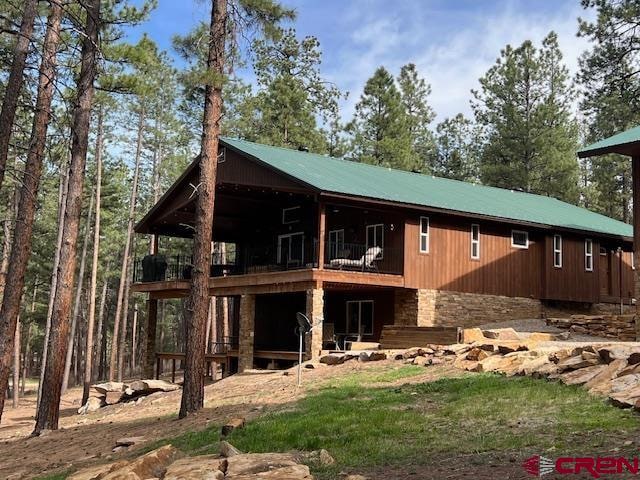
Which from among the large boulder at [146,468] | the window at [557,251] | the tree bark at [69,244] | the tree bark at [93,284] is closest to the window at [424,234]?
the window at [557,251]

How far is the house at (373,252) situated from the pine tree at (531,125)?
11778 mm

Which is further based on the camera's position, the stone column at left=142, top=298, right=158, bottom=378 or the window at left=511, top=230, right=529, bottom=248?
the stone column at left=142, top=298, right=158, bottom=378

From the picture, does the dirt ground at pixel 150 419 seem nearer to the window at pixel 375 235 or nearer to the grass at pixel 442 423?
the grass at pixel 442 423

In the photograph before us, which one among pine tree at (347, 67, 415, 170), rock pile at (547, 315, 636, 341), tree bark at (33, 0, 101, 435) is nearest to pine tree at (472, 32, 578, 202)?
pine tree at (347, 67, 415, 170)

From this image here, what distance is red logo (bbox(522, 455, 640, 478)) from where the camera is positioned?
592 centimetres

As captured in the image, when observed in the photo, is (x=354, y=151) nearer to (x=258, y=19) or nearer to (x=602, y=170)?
(x=602, y=170)

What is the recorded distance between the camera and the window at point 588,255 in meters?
26.1

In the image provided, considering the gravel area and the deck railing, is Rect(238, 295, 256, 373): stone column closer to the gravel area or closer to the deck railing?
the deck railing

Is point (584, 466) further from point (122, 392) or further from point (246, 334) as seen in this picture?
point (122, 392)

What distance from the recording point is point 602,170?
46219mm

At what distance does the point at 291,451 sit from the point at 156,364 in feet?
67.0

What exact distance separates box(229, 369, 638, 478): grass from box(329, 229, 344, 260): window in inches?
459

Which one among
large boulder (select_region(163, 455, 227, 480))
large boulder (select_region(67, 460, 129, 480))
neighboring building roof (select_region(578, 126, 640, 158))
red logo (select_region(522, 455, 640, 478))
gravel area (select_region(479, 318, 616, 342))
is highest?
neighboring building roof (select_region(578, 126, 640, 158))

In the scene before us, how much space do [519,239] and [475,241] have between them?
2.15 meters
